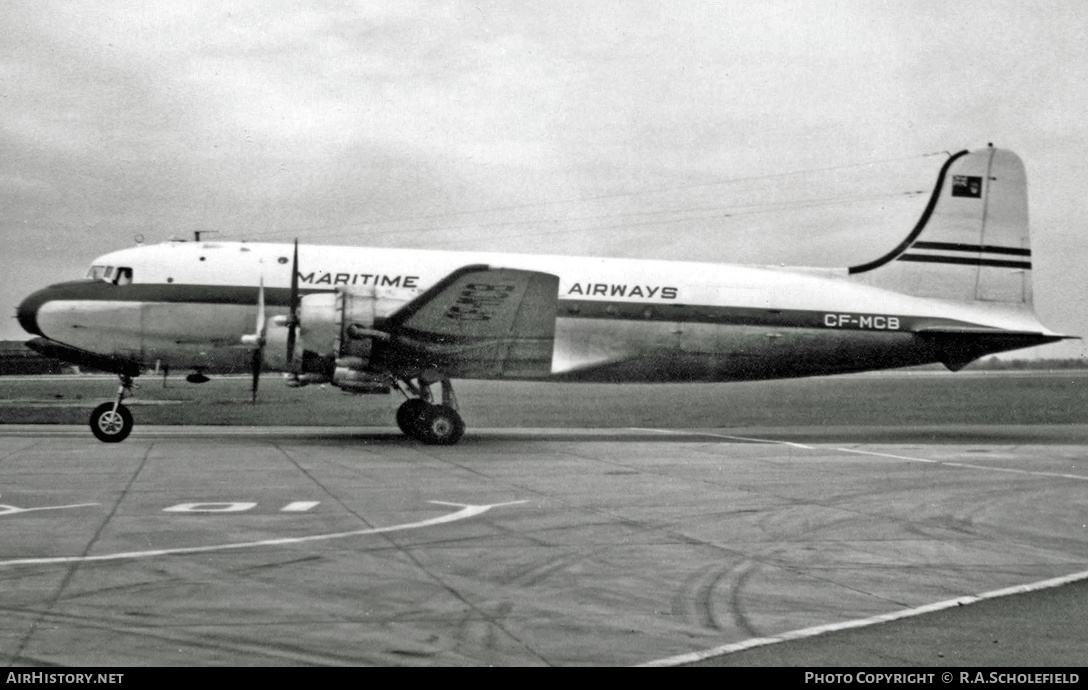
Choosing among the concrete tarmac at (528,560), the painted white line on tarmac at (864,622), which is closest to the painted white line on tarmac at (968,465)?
the concrete tarmac at (528,560)

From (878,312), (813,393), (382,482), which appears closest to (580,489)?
(382,482)

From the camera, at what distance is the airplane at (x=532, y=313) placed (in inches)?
832

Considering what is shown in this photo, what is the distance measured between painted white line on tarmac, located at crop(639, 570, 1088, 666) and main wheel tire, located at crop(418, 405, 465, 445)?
15009 mm

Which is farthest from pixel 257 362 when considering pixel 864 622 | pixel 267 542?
pixel 864 622

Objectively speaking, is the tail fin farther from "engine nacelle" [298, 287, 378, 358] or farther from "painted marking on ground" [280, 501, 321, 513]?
"painted marking on ground" [280, 501, 321, 513]

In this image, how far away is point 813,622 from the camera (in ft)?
22.0

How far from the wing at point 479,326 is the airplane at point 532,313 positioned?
0.13ft

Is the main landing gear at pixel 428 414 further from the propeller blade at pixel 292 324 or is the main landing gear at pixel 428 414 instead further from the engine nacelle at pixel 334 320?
the propeller blade at pixel 292 324

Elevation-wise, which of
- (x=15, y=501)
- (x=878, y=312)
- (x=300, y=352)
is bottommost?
(x=15, y=501)

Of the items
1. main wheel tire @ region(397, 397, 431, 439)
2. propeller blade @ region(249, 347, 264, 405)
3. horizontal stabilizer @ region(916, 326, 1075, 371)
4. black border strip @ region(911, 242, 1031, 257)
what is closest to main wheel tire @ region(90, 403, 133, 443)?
propeller blade @ region(249, 347, 264, 405)

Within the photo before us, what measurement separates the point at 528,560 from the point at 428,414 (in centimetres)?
1338

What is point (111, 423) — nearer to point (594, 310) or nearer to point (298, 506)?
point (594, 310)
